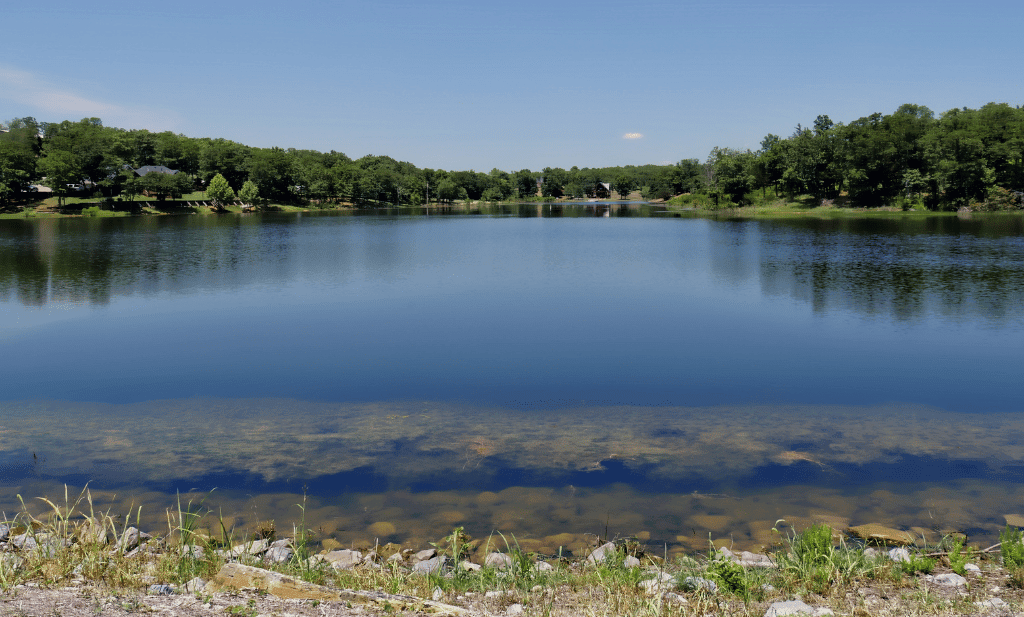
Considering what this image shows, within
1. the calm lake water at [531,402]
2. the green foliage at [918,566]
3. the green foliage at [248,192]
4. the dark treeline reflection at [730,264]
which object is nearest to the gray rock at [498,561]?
the calm lake water at [531,402]

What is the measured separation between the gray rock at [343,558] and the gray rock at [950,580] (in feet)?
19.2

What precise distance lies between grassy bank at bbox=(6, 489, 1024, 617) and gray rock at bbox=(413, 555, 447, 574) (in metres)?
0.03

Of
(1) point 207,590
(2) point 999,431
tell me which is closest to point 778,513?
(2) point 999,431

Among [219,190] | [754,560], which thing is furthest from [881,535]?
[219,190]

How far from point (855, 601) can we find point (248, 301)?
2403cm

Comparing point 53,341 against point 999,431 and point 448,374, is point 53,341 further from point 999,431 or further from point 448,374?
point 999,431

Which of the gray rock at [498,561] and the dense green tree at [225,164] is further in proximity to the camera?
the dense green tree at [225,164]

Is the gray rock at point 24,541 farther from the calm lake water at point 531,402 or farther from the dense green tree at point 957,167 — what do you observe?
the dense green tree at point 957,167

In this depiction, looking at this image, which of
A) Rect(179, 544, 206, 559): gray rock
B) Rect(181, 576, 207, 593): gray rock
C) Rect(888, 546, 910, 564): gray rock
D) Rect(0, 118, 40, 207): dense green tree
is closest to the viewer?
Rect(181, 576, 207, 593): gray rock

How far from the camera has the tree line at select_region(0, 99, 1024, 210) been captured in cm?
8538

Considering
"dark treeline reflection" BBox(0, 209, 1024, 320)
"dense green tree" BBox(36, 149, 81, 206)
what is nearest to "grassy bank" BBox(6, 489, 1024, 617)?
"dark treeline reflection" BBox(0, 209, 1024, 320)

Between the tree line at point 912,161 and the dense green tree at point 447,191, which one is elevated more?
the dense green tree at point 447,191

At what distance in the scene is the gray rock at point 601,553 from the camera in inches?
273

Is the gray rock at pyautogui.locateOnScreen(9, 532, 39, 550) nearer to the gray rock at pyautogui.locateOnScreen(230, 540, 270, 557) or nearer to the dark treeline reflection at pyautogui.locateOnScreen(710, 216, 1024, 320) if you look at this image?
the gray rock at pyautogui.locateOnScreen(230, 540, 270, 557)
